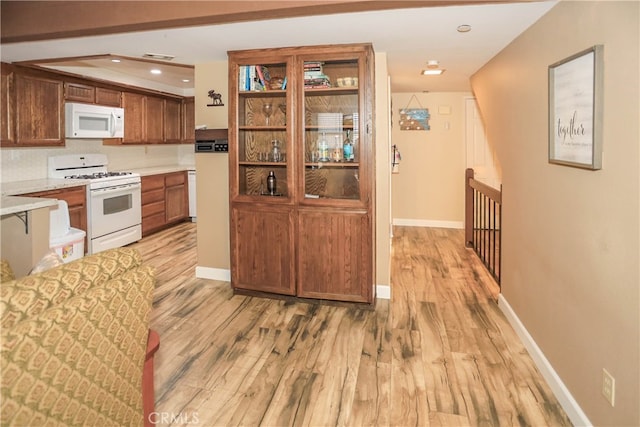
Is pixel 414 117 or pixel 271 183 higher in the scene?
pixel 414 117

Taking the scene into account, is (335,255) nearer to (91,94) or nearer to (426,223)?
(426,223)

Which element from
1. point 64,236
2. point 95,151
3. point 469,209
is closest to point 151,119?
point 95,151

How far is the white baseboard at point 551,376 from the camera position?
1.99 metres

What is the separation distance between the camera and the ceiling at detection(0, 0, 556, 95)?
8.22 ft

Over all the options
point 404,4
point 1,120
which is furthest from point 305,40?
point 1,120

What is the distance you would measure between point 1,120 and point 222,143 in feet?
7.73

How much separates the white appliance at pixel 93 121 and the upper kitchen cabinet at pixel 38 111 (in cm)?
9

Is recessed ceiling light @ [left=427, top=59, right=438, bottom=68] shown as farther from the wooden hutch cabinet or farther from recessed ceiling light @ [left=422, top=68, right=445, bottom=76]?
the wooden hutch cabinet

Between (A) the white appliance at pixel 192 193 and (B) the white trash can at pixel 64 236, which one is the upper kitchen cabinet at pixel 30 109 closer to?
(B) the white trash can at pixel 64 236

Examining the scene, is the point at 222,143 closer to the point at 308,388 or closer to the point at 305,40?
the point at 305,40

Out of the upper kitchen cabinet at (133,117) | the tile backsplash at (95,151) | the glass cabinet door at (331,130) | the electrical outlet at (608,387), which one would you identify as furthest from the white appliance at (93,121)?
the electrical outlet at (608,387)

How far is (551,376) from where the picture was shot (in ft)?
7.58

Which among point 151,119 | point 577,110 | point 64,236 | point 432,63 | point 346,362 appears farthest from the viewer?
point 151,119

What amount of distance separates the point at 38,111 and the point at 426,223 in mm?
Result: 5604
